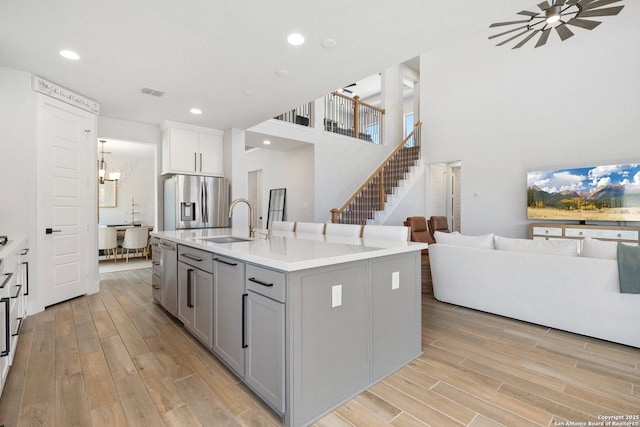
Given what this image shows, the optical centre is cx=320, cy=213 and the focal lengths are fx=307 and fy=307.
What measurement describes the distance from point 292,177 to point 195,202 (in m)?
2.83

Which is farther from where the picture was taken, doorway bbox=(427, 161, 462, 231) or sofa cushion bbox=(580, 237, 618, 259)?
doorway bbox=(427, 161, 462, 231)

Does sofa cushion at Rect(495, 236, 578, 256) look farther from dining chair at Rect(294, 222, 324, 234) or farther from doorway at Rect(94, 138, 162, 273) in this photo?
doorway at Rect(94, 138, 162, 273)

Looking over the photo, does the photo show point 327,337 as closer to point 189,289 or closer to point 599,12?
point 189,289

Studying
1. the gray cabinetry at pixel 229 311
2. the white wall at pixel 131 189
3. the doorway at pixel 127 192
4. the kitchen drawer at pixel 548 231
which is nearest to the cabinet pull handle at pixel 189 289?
the gray cabinetry at pixel 229 311

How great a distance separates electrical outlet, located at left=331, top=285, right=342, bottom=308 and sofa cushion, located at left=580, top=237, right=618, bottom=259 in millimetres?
2400

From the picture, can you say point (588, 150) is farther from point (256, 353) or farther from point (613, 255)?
point (256, 353)

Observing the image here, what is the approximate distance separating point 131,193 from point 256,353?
8.05 meters

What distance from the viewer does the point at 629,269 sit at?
246 centimetres

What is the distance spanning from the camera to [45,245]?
3678mm

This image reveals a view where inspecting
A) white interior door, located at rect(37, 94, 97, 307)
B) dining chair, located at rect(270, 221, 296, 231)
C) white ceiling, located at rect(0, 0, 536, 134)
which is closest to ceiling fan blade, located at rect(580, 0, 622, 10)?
white ceiling, located at rect(0, 0, 536, 134)

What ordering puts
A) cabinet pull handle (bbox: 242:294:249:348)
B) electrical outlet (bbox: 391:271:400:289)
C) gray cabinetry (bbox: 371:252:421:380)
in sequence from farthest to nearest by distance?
electrical outlet (bbox: 391:271:400:289) → gray cabinetry (bbox: 371:252:421:380) → cabinet pull handle (bbox: 242:294:249:348)

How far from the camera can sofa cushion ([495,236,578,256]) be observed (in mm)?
2887

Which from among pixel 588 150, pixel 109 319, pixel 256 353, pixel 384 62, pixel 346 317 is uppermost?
pixel 384 62

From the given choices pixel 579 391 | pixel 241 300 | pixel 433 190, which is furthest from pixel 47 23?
pixel 433 190
